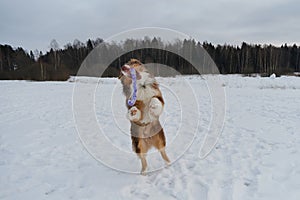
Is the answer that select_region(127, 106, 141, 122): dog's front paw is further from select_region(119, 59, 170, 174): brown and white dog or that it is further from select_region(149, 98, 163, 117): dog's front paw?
select_region(149, 98, 163, 117): dog's front paw

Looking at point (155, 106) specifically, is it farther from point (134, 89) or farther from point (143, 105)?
point (134, 89)

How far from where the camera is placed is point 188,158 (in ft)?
11.9

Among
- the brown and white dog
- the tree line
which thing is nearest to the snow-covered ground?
the brown and white dog

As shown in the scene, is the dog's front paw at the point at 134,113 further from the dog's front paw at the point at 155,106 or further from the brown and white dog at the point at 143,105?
the dog's front paw at the point at 155,106

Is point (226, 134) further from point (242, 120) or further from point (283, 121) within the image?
point (283, 121)

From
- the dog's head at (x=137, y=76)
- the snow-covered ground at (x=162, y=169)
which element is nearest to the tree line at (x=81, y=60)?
the snow-covered ground at (x=162, y=169)

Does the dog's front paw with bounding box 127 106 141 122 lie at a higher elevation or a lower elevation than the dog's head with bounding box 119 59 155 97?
lower

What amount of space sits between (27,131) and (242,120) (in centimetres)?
619

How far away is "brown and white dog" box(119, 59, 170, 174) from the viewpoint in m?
2.54

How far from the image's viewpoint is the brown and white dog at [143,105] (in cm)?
254

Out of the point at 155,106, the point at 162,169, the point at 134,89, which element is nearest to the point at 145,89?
the point at 134,89

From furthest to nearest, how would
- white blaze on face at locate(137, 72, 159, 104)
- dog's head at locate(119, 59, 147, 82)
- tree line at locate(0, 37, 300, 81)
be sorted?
tree line at locate(0, 37, 300, 81), white blaze on face at locate(137, 72, 159, 104), dog's head at locate(119, 59, 147, 82)

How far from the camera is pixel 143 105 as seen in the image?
8.63ft

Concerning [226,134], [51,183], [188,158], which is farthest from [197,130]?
[51,183]
